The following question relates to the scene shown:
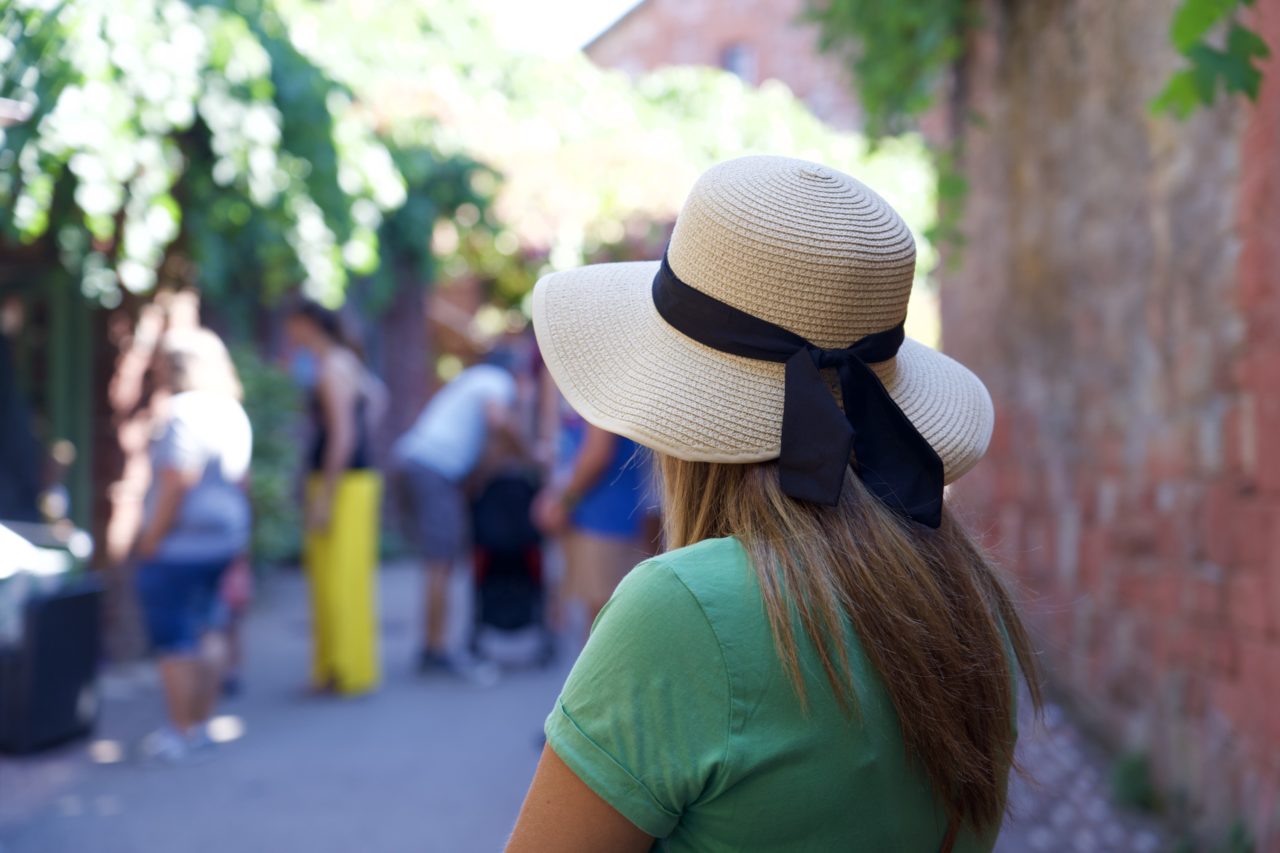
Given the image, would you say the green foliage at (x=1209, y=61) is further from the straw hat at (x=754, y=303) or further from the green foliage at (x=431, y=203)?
the green foliage at (x=431, y=203)

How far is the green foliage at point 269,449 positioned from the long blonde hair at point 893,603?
807cm

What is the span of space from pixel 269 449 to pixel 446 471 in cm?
270

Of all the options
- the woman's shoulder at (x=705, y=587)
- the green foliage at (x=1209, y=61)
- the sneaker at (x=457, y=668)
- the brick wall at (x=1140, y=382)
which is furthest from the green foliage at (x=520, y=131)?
the woman's shoulder at (x=705, y=587)

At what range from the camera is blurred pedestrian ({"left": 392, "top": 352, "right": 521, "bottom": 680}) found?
7133 millimetres

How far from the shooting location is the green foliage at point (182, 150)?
4941 millimetres

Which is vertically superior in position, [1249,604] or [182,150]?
[182,150]

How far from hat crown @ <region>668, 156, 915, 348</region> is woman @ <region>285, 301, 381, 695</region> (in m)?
5.22

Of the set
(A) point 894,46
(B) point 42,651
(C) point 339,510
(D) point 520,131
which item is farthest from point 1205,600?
(D) point 520,131

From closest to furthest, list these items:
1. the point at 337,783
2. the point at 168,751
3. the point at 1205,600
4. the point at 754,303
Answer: the point at 754,303 → the point at 1205,600 → the point at 337,783 → the point at 168,751

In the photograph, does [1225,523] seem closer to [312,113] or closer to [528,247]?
[312,113]

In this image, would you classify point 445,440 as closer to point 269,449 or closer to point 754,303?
point 269,449

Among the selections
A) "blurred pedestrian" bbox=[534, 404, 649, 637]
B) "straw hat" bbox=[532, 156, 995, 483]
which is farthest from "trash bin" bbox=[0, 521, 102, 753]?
"straw hat" bbox=[532, 156, 995, 483]

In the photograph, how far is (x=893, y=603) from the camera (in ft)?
4.30

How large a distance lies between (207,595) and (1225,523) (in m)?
3.90
